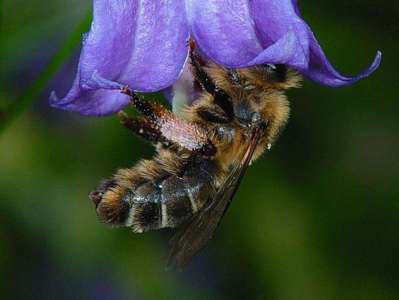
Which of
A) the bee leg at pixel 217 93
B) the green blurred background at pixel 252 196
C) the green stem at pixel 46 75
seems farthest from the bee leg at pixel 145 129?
the green blurred background at pixel 252 196

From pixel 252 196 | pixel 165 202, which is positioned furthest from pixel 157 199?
pixel 252 196

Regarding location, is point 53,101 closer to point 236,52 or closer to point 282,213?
point 236,52

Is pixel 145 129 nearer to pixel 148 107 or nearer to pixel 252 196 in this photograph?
pixel 148 107

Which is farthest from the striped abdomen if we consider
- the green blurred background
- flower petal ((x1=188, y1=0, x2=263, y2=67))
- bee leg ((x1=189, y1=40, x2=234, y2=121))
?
the green blurred background

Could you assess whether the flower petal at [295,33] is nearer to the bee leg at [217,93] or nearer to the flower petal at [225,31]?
the flower petal at [225,31]

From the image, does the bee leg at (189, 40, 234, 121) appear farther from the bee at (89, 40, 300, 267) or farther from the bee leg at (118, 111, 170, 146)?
the bee leg at (118, 111, 170, 146)

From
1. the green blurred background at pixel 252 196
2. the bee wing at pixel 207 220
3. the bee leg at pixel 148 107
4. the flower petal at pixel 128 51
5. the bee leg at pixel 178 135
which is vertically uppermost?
the flower petal at pixel 128 51
